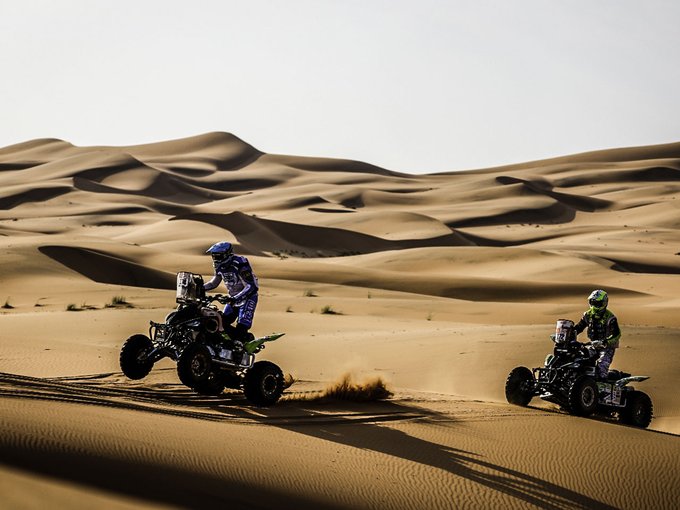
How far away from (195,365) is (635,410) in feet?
18.0

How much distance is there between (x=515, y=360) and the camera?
54.2 feet

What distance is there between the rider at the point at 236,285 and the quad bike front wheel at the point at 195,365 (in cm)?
59

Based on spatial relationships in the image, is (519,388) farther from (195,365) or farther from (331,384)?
(195,365)

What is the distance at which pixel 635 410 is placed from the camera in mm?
11789

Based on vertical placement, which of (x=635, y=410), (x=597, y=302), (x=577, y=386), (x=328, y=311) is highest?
(x=597, y=302)

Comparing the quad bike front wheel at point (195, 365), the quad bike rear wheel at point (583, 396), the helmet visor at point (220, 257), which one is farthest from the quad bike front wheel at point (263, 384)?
the quad bike rear wheel at point (583, 396)

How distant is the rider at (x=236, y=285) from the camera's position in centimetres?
1048

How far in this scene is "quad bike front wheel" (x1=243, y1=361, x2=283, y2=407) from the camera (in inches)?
399

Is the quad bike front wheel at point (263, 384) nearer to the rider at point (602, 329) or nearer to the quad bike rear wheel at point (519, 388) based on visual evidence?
the quad bike rear wheel at point (519, 388)

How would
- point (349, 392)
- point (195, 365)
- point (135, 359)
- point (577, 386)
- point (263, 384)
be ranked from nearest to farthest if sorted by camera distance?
point (195, 365)
point (263, 384)
point (135, 359)
point (577, 386)
point (349, 392)

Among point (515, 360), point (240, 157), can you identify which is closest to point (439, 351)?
point (515, 360)

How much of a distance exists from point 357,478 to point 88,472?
6.95ft

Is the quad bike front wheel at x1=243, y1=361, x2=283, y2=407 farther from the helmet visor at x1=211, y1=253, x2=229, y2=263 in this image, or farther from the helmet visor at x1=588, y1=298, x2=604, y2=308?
the helmet visor at x1=588, y1=298, x2=604, y2=308

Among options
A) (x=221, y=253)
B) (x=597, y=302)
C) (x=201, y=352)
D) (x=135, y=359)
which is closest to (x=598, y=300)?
(x=597, y=302)
